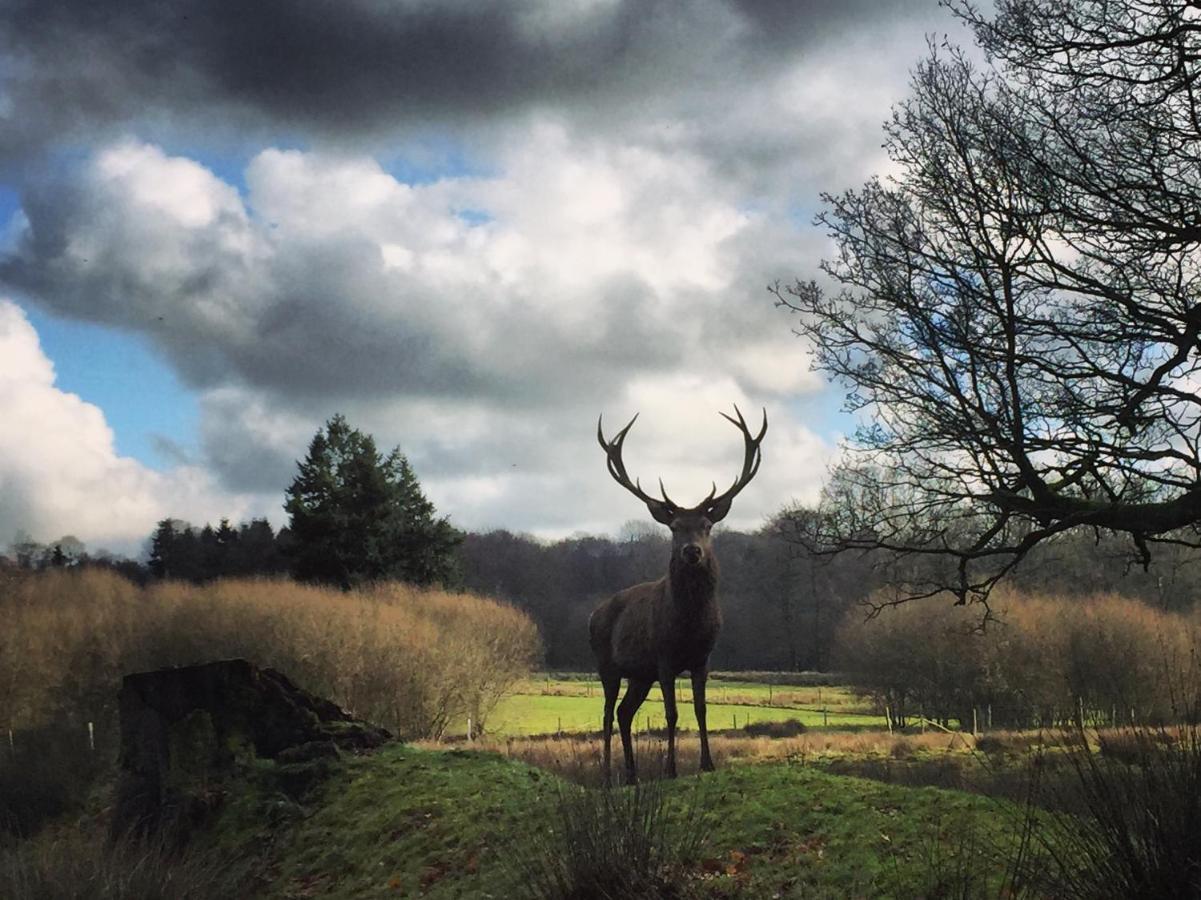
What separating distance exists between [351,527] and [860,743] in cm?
2329

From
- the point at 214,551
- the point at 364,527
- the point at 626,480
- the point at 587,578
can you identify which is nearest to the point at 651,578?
the point at 587,578

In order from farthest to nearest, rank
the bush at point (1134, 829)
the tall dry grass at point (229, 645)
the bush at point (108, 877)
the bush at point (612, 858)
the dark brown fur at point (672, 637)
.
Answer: the tall dry grass at point (229, 645)
the dark brown fur at point (672, 637)
the bush at point (108, 877)
the bush at point (612, 858)
the bush at point (1134, 829)

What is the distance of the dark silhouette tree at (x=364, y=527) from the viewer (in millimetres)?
43000

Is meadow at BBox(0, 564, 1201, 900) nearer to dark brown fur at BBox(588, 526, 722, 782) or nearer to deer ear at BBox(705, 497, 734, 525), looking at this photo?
dark brown fur at BBox(588, 526, 722, 782)

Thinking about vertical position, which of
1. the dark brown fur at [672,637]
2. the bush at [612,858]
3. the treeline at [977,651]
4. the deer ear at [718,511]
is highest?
the deer ear at [718,511]

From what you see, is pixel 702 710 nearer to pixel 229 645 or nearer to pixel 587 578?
pixel 229 645

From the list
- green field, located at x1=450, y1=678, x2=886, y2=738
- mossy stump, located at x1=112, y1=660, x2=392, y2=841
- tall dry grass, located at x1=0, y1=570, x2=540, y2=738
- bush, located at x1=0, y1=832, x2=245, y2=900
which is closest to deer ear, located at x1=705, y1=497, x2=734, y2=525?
mossy stump, located at x1=112, y1=660, x2=392, y2=841

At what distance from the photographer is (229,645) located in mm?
29906

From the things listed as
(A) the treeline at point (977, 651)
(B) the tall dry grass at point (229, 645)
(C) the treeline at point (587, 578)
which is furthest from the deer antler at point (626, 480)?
(C) the treeline at point (587, 578)

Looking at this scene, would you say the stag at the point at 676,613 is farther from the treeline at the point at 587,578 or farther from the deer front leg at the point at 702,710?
the treeline at the point at 587,578

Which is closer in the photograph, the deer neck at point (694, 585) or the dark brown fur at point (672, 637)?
the dark brown fur at point (672, 637)

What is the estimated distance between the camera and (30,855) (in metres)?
7.23

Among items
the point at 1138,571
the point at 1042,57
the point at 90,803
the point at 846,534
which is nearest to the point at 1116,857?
the point at 846,534

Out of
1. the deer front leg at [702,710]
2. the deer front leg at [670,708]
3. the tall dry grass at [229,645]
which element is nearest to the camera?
the deer front leg at [702,710]
